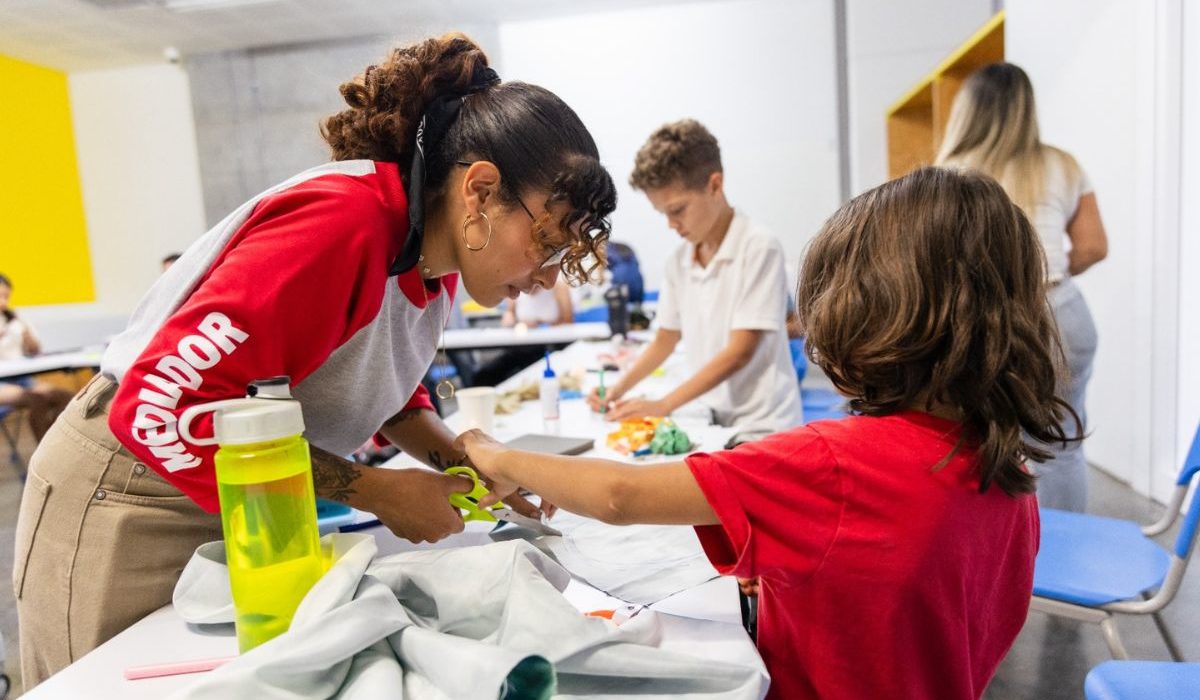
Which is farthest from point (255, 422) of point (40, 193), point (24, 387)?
point (40, 193)

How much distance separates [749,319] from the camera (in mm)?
2182

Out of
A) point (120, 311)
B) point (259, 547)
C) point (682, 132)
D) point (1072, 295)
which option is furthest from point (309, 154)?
point (259, 547)

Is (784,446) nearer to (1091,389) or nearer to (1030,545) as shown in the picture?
(1030,545)

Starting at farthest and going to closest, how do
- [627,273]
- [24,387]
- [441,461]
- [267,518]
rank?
1. [627,273]
2. [24,387]
3. [441,461]
4. [267,518]

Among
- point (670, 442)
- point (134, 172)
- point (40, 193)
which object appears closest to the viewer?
point (670, 442)

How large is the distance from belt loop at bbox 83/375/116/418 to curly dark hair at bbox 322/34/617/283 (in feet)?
1.45

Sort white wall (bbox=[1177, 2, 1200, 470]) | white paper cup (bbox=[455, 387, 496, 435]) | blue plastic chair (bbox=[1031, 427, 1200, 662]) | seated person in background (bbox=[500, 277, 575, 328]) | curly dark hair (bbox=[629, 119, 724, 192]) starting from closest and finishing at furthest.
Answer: blue plastic chair (bbox=[1031, 427, 1200, 662]), white paper cup (bbox=[455, 387, 496, 435]), curly dark hair (bbox=[629, 119, 724, 192]), white wall (bbox=[1177, 2, 1200, 470]), seated person in background (bbox=[500, 277, 575, 328])

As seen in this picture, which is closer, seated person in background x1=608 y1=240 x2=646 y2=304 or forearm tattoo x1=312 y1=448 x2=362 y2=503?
forearm tattoo x1=312 y1=448 x2=362 y2=503

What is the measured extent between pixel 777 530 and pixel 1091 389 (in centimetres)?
383

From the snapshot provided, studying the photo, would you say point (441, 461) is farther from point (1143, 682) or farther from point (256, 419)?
point (1143, 682)

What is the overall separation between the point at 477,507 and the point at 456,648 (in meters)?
0.42

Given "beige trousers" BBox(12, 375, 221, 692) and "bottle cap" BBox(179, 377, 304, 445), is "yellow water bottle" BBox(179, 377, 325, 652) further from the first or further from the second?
"beige trousers" BBox(12, 375, 221, 692)

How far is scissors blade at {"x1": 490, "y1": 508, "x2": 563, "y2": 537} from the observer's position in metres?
1.16

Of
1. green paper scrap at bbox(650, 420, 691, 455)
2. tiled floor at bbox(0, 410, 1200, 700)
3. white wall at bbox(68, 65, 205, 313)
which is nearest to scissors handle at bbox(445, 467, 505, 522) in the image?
green paper scrap at bbox(650, 420, 691, 455)
